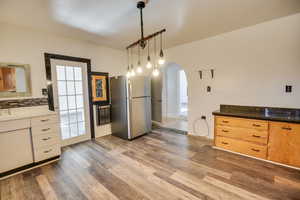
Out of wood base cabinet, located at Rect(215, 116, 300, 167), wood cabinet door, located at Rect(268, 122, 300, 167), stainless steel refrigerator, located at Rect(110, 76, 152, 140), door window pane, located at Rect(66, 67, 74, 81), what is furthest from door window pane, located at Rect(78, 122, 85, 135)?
wood cabinet door, located at Rect(268, 122, 300, 167)

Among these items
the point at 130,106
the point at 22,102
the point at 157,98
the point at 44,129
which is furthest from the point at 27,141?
the point at 157,98

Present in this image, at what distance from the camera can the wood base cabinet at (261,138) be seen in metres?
2.15

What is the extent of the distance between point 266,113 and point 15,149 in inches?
175

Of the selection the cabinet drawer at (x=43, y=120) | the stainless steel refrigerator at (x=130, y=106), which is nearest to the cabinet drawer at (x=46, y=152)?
the cabinet drawer at (x=43, y=120)

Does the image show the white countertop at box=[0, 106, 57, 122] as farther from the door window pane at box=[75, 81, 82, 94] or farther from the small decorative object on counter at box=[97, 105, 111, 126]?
the small decorative object on counter at box=[97, 105, 111, 126]

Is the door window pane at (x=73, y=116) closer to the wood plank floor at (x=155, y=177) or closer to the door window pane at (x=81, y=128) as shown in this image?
the door window pane at (x=81, y=128)

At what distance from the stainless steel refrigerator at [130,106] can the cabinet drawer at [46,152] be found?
148 cm

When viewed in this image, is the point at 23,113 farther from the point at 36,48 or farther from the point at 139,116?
the point at 139,116

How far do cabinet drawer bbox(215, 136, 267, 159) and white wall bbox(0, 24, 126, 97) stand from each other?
351cm

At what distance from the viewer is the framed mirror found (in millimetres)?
2367

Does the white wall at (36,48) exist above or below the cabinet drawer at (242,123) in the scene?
above

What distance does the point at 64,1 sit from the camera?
1774 millimetres

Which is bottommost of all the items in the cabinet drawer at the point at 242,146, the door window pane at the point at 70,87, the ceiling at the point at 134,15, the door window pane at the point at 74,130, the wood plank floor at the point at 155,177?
the wood plank floor at the point at 155,177

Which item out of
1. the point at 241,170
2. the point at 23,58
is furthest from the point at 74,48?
the point at 241,170
